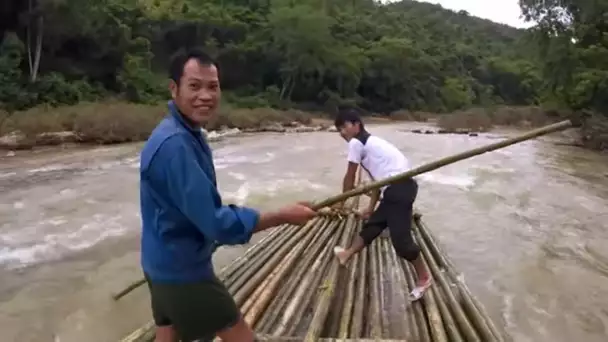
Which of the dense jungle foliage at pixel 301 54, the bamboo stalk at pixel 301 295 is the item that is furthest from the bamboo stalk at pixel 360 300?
the dense jungle foliage at pixel 301 54

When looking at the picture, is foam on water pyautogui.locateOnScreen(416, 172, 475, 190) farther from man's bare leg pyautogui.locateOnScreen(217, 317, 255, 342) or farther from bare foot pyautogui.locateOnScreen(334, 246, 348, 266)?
man's bare leg pyautogui.locateOnScreen(217, 317, 255, 342)

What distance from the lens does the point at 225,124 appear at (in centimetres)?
2452

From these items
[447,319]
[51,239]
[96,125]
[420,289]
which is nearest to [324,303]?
[447,319]

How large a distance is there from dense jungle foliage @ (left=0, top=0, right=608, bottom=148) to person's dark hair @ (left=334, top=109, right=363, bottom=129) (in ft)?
58.8

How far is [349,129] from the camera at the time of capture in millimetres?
4090

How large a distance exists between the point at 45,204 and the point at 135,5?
22438 mm

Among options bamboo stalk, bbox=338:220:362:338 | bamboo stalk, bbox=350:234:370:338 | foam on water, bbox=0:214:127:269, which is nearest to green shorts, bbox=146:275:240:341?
bamboo stalk, bbox=338:220:362:338

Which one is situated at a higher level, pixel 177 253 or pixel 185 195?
pixel 185 195

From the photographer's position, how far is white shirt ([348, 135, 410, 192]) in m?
4.02

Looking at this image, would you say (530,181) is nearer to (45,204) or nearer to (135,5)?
(45,204)

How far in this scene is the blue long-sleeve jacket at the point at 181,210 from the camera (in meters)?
1.79

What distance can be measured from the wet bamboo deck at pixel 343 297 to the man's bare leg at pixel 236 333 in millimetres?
483

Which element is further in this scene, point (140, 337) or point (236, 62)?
point (236, 62)

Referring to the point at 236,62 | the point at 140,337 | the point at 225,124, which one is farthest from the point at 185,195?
the point at 236,62
